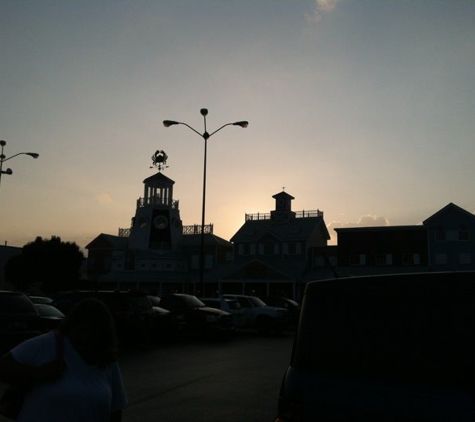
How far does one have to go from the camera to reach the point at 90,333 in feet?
11.0

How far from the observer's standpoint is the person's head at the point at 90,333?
3342 millimetres

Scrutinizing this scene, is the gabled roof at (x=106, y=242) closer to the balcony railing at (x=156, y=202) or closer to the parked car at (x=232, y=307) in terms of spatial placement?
the balcony railing at (x=156, y=202)

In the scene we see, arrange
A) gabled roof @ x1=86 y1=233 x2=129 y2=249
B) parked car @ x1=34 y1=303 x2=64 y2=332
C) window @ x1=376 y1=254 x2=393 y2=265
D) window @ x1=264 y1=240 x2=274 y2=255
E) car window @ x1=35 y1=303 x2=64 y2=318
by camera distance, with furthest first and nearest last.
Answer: gabled roof @ x1=86 y1=233 x2=129 y2=249 → window @ x1=264 y1=240 x2=274 y2=255 → window @ x1=376 y1=254 x2=393 y2=265 → car window @ x1=35 y1=303 x2=64 y2=318 → parked car @ x1=34 y1=303 x2=64 y2=332

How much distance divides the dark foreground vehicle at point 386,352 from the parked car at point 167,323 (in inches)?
661

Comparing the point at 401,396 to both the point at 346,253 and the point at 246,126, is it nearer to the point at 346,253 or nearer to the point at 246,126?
the point at 246,126

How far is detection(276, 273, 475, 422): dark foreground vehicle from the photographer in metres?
3.01

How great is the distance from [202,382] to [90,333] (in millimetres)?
8171

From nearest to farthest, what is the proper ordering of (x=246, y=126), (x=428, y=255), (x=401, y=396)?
(x=401, y=396)
(x=246, y=126)
(x=428, y=255)

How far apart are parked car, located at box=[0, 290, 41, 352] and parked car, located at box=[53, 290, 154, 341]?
437 centimetres

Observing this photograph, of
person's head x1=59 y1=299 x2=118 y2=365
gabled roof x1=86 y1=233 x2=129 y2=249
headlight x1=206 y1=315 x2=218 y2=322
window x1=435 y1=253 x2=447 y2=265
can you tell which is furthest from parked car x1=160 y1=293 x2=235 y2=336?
gabled roof x1=86 y1=233 x2=129 y2=249

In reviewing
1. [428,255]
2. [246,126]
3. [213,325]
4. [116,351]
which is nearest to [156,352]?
[213,325]

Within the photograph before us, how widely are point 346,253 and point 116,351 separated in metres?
52.6

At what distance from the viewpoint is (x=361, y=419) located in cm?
321

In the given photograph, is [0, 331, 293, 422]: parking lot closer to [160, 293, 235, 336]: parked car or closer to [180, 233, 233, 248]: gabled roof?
[160, 293, 235, 336]: parked car
